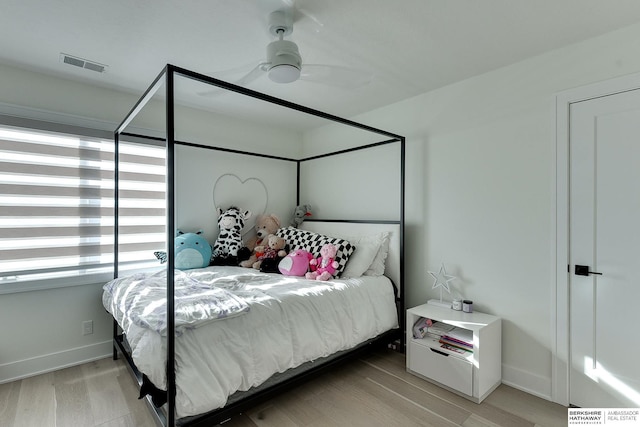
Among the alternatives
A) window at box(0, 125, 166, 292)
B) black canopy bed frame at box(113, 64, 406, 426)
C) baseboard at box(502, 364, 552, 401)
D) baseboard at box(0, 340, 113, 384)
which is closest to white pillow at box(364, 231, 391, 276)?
black canopy bed frame at box(113, 64, 406, 426)

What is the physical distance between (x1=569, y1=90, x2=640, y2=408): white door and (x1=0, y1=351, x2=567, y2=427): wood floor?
358 mm

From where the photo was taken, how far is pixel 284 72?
178cm

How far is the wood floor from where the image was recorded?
1.87 m

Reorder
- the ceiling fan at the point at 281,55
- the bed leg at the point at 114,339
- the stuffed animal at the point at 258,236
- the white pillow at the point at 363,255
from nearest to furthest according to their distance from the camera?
the ceiling fan at the point at 281,55
the bed leg at the point at 114,339
the white pillow at the point at 363,255
the stuffed animal at the point at 258,236

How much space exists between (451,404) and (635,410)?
1006mm

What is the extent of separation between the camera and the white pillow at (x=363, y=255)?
2734mm

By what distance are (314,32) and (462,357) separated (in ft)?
7.59

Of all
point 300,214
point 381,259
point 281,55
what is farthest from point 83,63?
point 381,259

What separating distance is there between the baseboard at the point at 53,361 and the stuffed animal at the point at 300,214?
216 cm

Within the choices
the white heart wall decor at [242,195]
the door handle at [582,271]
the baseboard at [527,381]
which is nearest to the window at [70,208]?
the white heart wall decor at [242,195]

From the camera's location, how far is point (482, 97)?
2447 millimetres

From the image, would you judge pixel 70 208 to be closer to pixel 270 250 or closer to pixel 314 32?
pixel 270 250

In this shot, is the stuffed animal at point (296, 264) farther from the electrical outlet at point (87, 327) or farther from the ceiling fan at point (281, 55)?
the electrical outlet at point (87, 327)

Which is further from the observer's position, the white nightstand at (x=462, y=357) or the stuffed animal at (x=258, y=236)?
the stuffed animal at (x=258, y=236)
